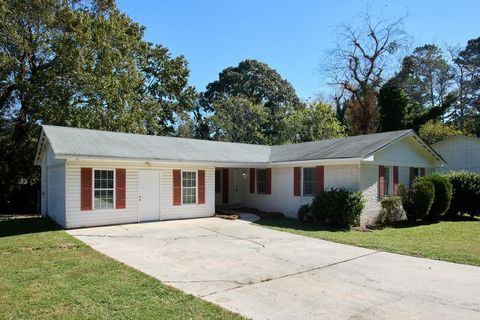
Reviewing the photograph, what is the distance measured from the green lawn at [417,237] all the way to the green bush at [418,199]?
73cm

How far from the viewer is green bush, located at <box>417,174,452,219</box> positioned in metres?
16.2

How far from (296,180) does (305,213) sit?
5.75 ft

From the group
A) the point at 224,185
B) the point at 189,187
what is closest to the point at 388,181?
the point at 224,185

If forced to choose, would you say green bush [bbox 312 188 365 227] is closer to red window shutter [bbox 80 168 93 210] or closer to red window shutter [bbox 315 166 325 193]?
red window shutter [bbox 315 166 325 193]

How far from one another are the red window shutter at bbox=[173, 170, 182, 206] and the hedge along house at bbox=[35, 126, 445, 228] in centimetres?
4

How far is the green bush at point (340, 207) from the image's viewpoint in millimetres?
13828

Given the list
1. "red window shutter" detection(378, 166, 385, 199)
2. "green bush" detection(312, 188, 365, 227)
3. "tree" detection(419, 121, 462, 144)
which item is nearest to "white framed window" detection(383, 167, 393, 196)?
"red window shutter" detection(378, 166, 385, 199)

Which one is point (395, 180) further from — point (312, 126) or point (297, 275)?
point (312, 126)

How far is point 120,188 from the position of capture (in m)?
13.8

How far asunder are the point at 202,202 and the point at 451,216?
39.3ft

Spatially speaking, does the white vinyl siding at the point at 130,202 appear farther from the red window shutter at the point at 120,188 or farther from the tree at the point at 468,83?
the tree at the point at 468,83

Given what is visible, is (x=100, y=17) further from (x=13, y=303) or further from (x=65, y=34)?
(x=13, y=303)

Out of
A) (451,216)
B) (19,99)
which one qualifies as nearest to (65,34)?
(19,99)

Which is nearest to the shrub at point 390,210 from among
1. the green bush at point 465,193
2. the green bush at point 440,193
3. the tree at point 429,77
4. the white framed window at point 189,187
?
the green bush at point 440,193
